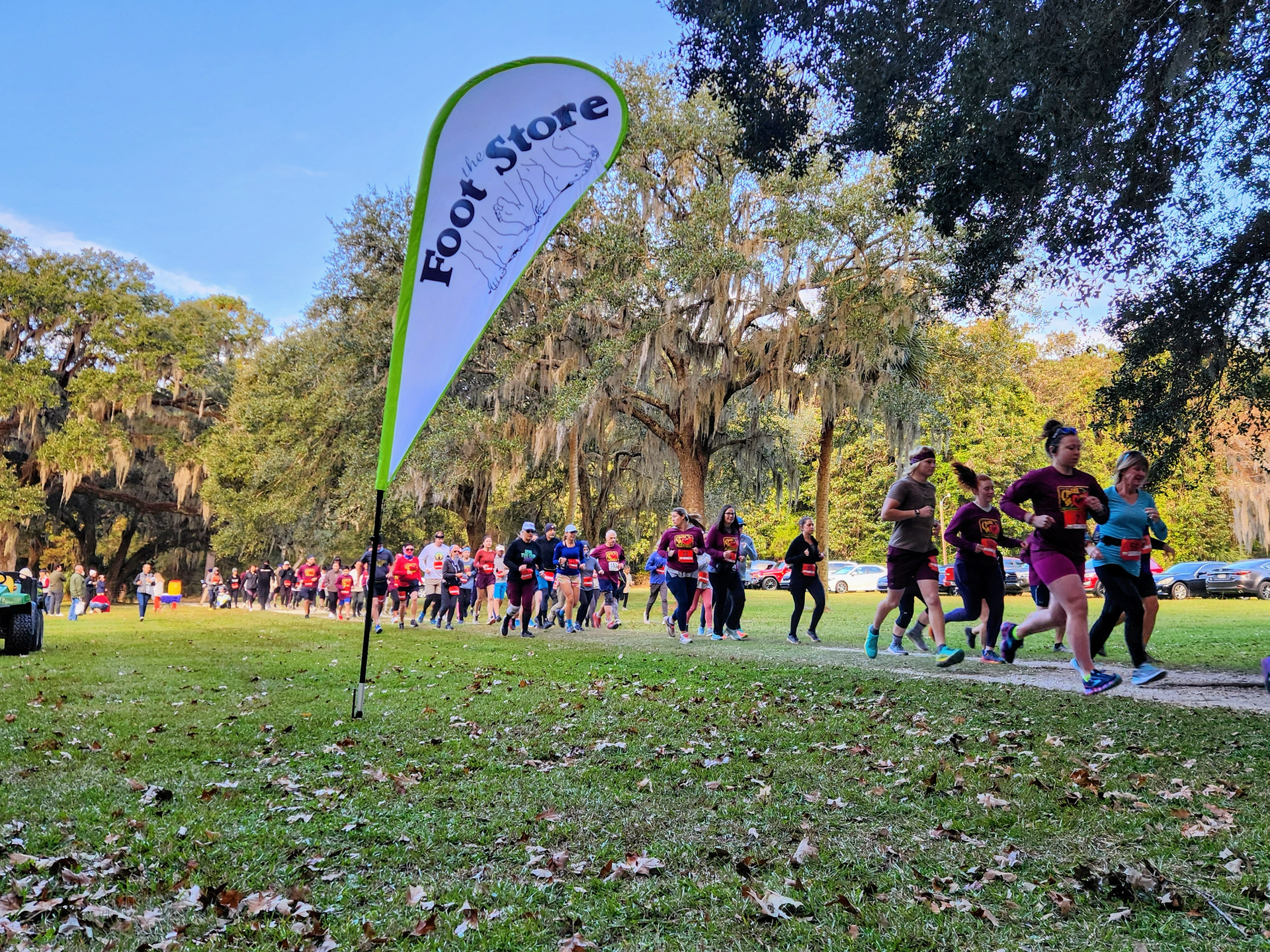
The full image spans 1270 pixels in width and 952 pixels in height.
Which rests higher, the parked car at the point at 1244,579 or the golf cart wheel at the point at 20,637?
the parked car at the point at 1244,579

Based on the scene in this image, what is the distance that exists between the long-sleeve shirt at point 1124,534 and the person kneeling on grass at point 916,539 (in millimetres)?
1831

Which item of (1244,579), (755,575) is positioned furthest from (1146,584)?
(755,575)

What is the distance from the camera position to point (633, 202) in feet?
72.2

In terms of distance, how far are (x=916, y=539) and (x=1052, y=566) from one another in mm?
2593

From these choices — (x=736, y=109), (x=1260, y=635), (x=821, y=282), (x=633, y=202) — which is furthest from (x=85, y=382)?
(x=1260, y=635)

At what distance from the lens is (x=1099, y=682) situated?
280 inches

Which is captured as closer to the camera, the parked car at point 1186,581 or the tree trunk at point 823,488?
the tree trunk at point 823,488

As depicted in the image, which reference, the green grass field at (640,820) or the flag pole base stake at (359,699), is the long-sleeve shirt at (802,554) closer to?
the green grass field at (640,820)

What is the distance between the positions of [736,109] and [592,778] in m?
8.53

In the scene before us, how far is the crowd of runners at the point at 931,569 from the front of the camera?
7586 millimetres

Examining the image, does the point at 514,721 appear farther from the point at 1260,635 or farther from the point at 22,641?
the point at 1260,635

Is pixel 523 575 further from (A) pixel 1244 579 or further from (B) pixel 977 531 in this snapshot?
(A) pixel 1244 579

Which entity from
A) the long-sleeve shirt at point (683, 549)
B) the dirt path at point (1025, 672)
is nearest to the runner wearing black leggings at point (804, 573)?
the dirt path at point (1025, 672)

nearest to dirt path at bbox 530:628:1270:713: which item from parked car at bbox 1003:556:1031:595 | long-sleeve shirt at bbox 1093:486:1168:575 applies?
long-sleeve shirt at bbox 1093:486:1168:575
